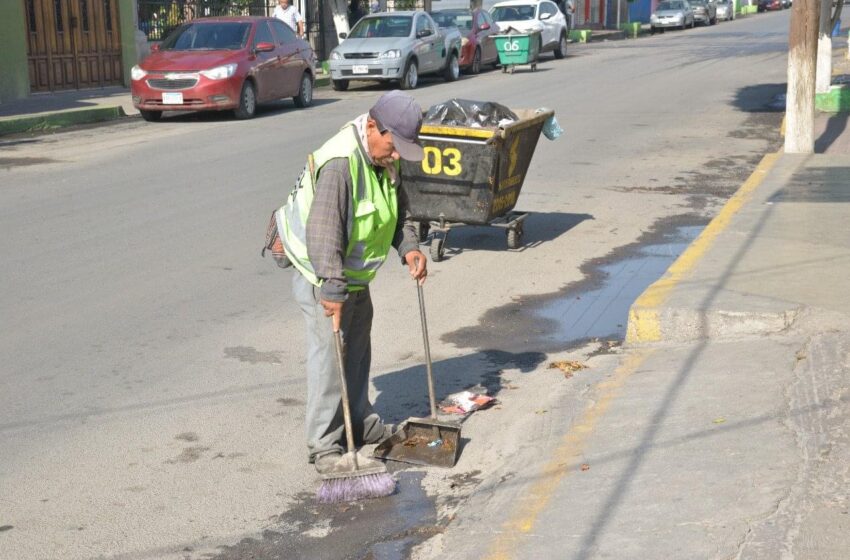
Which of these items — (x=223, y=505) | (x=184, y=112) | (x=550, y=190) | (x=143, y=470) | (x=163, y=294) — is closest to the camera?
(x=223, y=505)

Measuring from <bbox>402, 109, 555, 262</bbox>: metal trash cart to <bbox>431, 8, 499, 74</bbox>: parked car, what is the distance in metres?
20.2

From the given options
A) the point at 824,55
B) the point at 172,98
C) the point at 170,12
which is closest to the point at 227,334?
the point at 172,98

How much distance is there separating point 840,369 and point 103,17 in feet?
74.6

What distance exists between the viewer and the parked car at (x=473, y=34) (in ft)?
99.0

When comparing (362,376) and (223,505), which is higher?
(362,376)

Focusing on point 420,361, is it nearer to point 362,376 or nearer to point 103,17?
point 362,376

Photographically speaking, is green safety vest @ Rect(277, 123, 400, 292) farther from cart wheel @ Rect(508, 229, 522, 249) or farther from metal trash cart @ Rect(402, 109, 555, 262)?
cart wheel @ Rect(508, 229, 522, 249)

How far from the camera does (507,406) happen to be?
6.28m

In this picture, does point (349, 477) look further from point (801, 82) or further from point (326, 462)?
point (801, 82)

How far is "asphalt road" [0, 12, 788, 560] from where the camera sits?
491 cm

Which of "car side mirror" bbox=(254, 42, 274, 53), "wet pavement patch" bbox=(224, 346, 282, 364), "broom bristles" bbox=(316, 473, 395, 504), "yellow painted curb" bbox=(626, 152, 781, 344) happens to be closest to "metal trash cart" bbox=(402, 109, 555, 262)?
"yellow painted curb" bbox=(626, 152, 781, 344)

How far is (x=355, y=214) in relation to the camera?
4.98 m

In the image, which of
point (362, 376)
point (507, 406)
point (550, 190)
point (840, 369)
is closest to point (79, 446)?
point (362, 376)

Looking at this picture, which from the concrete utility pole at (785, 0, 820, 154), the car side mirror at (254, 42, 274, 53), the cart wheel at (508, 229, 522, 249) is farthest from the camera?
the car side mirror at (254, 42, 274, 53)
